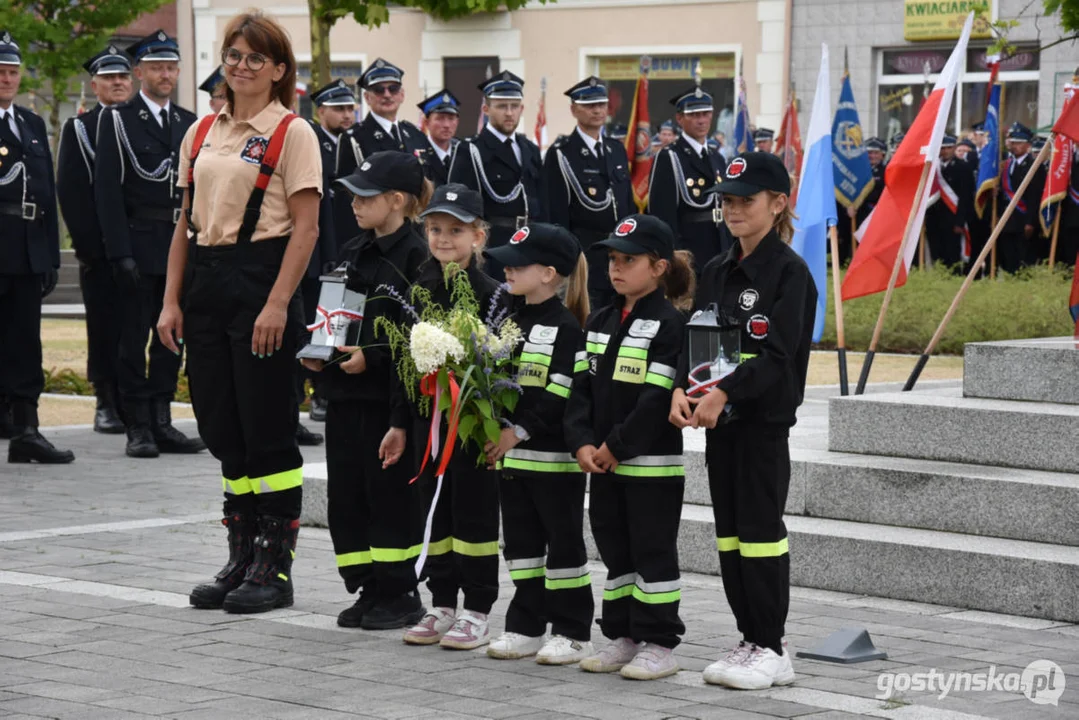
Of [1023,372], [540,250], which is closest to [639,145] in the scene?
[1023,372]

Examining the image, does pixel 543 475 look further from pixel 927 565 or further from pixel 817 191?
pixel 817 191

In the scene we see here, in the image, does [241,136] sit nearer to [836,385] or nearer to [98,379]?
[98,379]

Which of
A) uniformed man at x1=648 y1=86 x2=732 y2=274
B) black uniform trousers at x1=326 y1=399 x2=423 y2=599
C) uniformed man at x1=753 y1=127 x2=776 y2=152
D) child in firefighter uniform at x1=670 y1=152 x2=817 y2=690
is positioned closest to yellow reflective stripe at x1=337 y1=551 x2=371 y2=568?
black uniform trousers at x1=326 y1=399 x2=423 y2=599

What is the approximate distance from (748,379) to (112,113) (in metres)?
6.75

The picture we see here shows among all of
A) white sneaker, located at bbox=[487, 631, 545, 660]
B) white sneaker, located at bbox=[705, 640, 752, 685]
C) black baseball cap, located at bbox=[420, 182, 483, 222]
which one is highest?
black baseball cap, located at bbox=[420, 182, 483, 222]

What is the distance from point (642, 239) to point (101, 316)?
6928 millimetres

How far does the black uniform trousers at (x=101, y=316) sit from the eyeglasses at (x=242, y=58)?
17.7ft

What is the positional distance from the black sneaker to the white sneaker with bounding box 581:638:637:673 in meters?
0.90

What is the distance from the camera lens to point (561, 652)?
242 inches

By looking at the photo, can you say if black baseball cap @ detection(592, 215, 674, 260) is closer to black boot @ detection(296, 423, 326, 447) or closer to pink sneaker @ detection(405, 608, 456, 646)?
pink sneaker @ detection(405, 608, 456, 646)

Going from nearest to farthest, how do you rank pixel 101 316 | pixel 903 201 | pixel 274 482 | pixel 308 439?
pixel 274 482 < pixel 903 201 < pixel 308 439 < pixel 101 316

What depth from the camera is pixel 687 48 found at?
31344 mm

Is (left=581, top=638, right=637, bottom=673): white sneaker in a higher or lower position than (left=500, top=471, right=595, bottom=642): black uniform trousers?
lower

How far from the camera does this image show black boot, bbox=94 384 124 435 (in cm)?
1251
